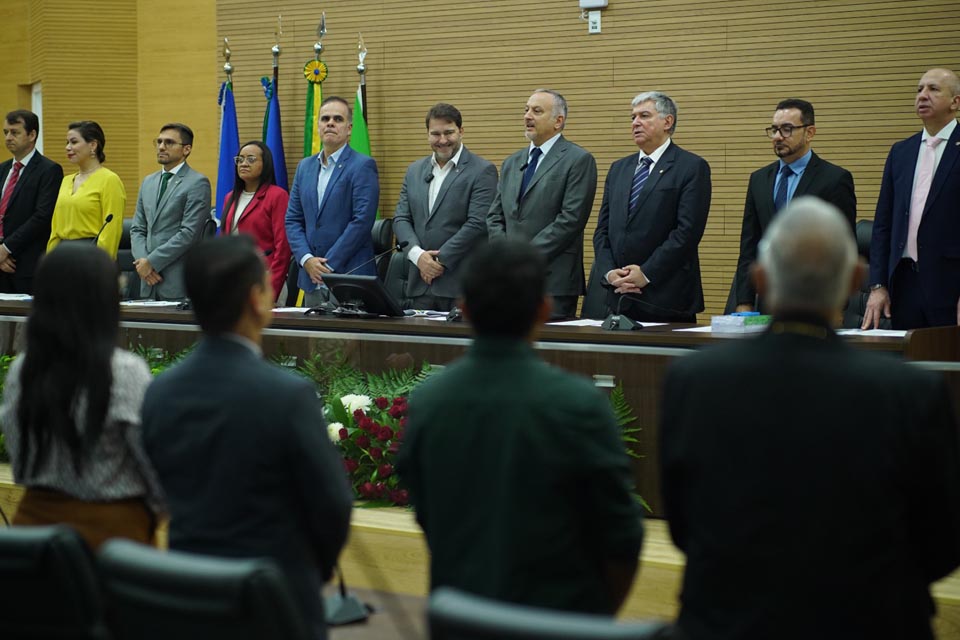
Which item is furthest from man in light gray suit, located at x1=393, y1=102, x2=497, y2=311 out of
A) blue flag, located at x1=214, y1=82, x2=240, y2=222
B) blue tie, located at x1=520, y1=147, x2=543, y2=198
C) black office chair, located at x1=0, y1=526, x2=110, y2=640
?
black office chair, located at x1=0, y1=526, x2=110, y2=640

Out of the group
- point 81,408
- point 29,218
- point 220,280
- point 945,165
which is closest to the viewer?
point 220,280

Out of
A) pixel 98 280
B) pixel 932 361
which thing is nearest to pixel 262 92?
pixel 932 361

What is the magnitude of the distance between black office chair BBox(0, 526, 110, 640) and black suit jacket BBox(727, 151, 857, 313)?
12.4 ft

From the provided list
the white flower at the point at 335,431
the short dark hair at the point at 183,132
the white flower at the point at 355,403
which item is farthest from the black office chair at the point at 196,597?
the short dark hair at the point at 183,132

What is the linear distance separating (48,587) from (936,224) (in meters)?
3.91

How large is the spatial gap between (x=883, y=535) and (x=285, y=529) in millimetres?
984

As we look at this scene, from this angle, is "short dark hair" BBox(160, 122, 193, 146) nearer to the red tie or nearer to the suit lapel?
the red tie

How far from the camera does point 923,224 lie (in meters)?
4.90

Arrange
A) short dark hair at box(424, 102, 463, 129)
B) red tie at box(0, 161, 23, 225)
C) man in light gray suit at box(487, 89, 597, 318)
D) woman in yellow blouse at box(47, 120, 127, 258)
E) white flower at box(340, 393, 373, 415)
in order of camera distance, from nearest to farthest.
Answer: white flower at box(340, 393, 373, 415), man in light gray suit at box(487, 89, 597, 318), short dark hair at box(424, 102, 463, 129), woman in yellow blouse at box(47, 120, 127, 258), red tie at box(0, 161, 23, 225)

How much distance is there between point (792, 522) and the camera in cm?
176

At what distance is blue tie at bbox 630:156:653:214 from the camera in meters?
5.40

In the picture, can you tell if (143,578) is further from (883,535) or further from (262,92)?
(262,92)

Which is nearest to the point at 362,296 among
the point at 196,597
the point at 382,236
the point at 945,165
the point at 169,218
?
the point at 382,236

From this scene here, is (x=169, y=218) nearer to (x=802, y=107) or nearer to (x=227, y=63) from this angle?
(x=227, y=63)
